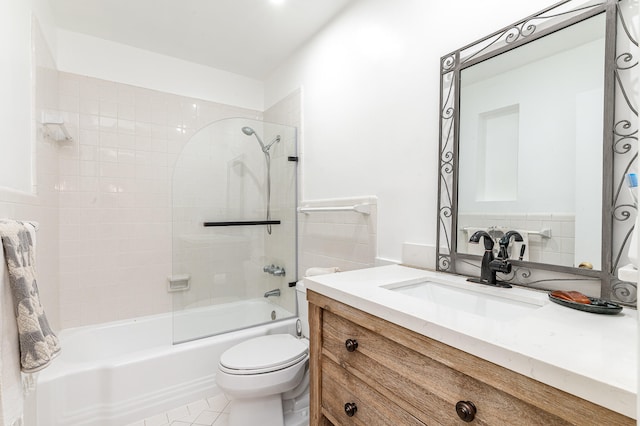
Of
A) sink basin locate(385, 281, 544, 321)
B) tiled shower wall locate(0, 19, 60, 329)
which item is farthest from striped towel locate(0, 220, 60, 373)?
sink basin locate(385, 281, 544, 321)

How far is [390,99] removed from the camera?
1.50 m

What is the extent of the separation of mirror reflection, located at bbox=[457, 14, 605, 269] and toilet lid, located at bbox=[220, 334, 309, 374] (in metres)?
1.00

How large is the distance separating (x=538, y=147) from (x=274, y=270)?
1.95 metres

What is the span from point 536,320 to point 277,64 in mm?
2581

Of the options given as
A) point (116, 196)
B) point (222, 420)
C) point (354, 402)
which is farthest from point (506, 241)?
point (116, 196)

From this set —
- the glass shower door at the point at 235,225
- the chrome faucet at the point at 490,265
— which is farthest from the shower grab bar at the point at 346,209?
the chrome faucet at the point at 490,265

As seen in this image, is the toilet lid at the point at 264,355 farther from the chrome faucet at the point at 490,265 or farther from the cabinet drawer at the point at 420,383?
the chrome faucet at the point at 490,265

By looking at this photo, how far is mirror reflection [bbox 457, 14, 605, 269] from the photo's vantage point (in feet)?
2.83

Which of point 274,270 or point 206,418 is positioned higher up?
point 274,270

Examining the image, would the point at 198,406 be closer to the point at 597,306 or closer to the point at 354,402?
the point at 354,402

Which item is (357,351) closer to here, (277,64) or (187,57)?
(277,64)

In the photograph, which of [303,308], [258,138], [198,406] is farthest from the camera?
[258,138]

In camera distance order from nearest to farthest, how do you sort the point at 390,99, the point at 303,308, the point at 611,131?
the point at 611,131 < the point at 390,99 < the point at 303,308

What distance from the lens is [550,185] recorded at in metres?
0.96
